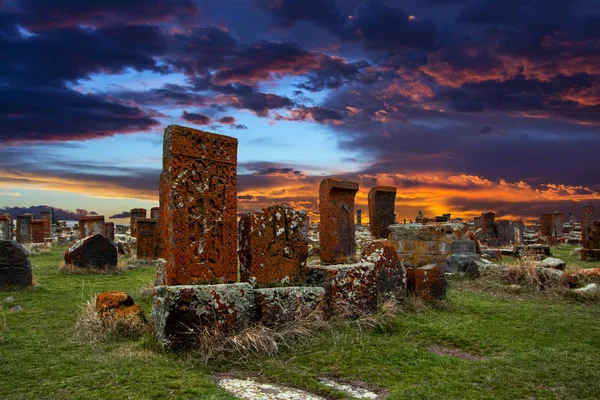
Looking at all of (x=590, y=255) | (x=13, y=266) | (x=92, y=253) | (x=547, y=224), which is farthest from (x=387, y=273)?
(x=547, y=224)

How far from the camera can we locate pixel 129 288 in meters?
10.4

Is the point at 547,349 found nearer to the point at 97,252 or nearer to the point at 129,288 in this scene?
the point at 129,288

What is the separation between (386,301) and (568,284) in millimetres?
4914

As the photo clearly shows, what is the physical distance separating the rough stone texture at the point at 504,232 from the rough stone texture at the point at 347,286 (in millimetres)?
19908

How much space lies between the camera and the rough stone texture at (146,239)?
16.4m

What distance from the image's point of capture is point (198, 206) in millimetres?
5762

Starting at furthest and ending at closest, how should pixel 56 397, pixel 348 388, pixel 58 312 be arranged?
pixel 58 312, pixel 348 388, pixel 56 397

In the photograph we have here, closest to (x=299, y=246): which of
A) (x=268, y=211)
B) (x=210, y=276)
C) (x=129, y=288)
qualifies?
(x=268, y=211)

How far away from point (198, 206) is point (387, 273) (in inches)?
158

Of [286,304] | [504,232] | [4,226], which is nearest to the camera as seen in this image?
[286,304]

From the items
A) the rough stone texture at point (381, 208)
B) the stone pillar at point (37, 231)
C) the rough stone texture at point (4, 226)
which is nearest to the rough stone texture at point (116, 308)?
the rough stone texture at point (381, 208)

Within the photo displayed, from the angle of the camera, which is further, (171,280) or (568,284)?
(568,284)

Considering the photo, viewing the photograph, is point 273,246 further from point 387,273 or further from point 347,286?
point 387,273

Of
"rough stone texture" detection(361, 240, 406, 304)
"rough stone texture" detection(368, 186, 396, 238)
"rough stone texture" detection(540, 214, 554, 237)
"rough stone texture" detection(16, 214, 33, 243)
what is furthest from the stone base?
"rough stone texture" detection(16, 214, 33, 243)
